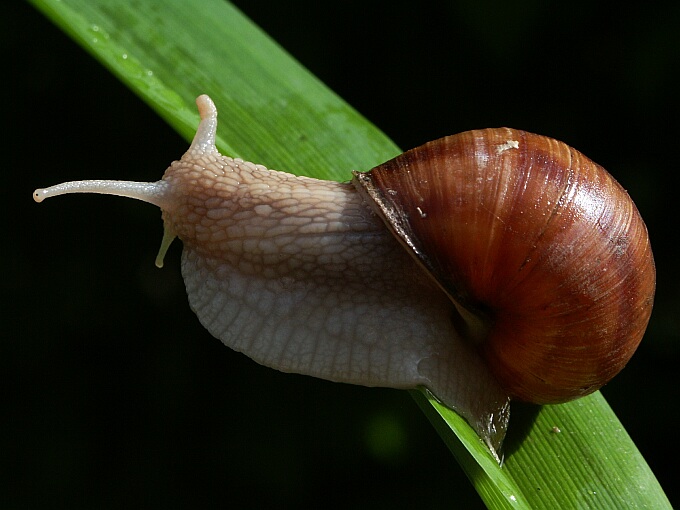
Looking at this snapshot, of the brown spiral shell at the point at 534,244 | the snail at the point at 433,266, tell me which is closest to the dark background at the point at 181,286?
the snail at the point at 433,266

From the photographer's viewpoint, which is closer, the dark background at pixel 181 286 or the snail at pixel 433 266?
the snail at pixel 433 266

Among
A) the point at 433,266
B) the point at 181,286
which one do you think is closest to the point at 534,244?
the point at 433,266

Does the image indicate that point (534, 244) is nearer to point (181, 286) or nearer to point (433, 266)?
point (433, 266)

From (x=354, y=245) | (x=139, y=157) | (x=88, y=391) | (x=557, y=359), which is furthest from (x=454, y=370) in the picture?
(x=139, y=157)

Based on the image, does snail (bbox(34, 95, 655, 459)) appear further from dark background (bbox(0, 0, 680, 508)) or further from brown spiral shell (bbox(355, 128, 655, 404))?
dark background (bbox(0, 0, 680, 508))

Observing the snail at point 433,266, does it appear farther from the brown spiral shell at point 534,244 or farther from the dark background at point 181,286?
the dark background at point 181,286

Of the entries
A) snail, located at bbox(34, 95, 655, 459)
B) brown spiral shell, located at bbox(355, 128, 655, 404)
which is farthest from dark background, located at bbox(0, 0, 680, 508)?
brown spiral shell, located at bbox(355, 128, 655, 404)
